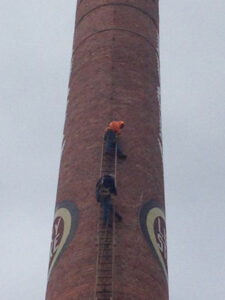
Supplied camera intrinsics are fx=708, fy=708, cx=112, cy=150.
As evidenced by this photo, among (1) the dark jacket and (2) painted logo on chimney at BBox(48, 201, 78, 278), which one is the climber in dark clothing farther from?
(2) painted logo on chimney at BBox(48, 201, 78, 278)

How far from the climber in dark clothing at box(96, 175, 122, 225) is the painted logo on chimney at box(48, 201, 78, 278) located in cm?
114

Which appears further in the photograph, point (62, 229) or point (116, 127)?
point (116, 127)

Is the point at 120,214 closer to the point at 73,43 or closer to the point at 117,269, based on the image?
the point at 117,269

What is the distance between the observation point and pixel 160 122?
25.5m

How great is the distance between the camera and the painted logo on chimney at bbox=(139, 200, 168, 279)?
2155 centimetres

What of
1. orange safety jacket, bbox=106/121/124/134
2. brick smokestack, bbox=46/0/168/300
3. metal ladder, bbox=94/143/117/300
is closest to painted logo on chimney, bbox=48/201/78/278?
brick smokestack, bbox=46/0/168/300

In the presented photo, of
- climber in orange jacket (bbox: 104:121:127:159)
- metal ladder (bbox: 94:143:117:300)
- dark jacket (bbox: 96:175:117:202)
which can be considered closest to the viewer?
metal ladder (bbox: 94:143:117:300)

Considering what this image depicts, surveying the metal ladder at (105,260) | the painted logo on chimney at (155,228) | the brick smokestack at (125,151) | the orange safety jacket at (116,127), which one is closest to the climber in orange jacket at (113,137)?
the orange safety jacket at (116,127)

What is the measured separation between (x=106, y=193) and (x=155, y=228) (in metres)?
2.12

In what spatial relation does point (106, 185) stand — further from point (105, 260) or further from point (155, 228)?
point (105, 260)

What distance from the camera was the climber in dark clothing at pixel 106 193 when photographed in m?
21.0

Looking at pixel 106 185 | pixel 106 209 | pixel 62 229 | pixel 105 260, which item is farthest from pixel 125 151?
pixel 105 260

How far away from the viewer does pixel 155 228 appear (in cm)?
2205

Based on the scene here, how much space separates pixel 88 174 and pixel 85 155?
35.3 inches
